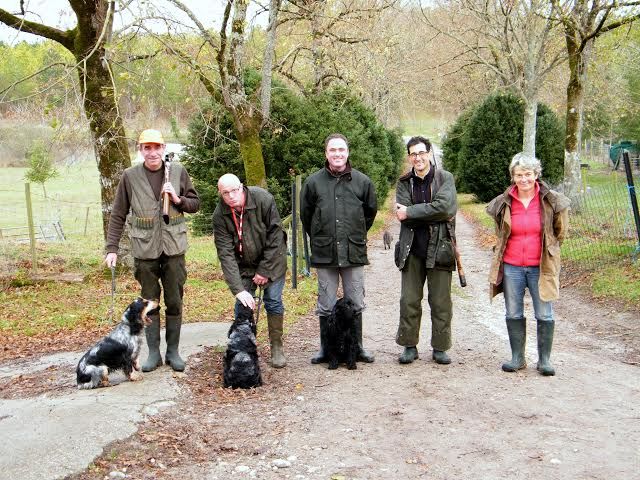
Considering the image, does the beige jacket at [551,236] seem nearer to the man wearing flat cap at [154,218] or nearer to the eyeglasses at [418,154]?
the eyeglasses at [418,154]

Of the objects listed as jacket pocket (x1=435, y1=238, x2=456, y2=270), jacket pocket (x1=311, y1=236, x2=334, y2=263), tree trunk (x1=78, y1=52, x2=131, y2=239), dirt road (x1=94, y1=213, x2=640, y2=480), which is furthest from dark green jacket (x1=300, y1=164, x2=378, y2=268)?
tree trunk (x1=78, y1=52, x2=131, y2=239)

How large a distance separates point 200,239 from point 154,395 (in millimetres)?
13498

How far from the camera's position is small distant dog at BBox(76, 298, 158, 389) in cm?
555

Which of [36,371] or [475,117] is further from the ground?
[475,117]

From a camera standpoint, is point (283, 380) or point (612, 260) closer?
point (283, 380)

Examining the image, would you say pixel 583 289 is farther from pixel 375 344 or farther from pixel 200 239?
pixel 200 239

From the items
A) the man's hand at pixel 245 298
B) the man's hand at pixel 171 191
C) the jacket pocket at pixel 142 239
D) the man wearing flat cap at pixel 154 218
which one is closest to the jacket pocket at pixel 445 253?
the man's hand at pixel 245 298

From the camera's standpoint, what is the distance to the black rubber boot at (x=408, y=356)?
6.46 m

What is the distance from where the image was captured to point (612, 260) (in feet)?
38.2

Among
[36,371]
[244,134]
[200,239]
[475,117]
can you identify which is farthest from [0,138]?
[36,371]

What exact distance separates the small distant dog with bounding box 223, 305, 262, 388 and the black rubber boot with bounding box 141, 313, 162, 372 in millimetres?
757

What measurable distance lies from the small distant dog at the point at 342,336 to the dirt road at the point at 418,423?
0.43 feet

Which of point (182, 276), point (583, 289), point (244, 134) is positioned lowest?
point (583, 289)

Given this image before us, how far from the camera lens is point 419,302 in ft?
20.9
